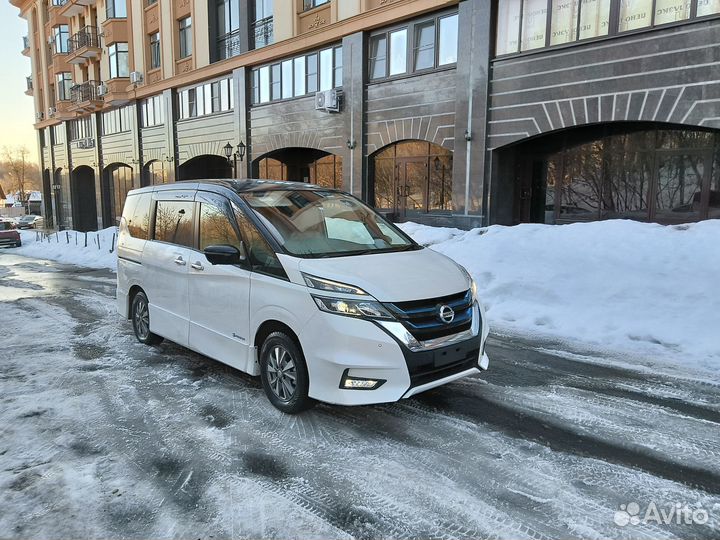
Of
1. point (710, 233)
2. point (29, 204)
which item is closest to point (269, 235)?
point (710, 233)

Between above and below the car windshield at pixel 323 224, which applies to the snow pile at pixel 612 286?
below

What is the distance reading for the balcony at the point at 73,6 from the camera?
35.2 m

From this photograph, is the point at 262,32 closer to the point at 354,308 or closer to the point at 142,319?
the point at 142,319

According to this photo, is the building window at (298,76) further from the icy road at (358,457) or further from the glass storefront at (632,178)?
the icy road at (358,457)

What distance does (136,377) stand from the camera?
546 centimetres

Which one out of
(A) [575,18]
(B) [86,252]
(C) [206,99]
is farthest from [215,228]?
(C) [206,99]

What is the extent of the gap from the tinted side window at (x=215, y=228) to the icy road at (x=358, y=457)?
1424mm

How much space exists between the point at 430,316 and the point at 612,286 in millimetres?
5406

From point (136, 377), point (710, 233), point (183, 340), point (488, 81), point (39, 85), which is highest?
point (39, 85)

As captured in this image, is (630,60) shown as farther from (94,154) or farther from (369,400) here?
(94,154)

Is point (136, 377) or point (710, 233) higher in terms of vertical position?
point (710, 233)

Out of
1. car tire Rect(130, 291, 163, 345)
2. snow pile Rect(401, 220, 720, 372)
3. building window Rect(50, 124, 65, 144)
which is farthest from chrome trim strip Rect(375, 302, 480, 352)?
building window Rect(50, 124, 65, 144)

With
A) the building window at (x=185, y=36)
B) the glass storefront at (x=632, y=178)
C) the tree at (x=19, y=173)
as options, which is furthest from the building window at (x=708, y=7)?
the tree at (x=19, y=173)

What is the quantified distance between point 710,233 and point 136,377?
942cm
